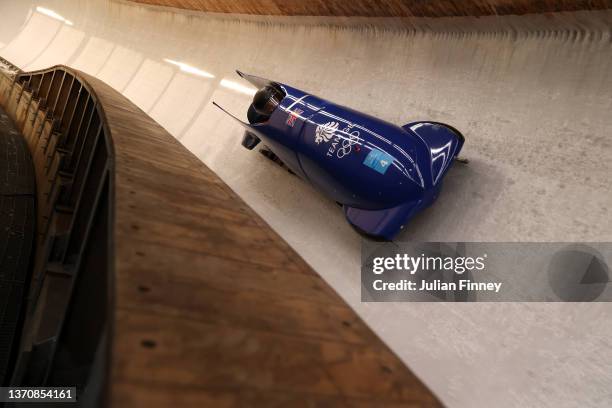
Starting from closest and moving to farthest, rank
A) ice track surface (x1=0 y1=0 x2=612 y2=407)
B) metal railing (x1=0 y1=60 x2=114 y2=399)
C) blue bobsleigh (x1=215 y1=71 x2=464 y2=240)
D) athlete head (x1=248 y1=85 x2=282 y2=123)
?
1. metal railing (x1=0 y1=60 x2=114 y2=399)
2. ice track surface (x1=0 y1=0 x2=612 y2=407)
3. blue bobsleigh (x1=215 y1=71 x2=464 y2=240)
4. athlete head (x1=248 y1=85 x2=282 y2=123)

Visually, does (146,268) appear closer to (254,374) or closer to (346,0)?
(254,374)

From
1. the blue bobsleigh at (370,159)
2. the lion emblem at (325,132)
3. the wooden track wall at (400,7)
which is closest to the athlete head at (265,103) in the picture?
the blue bobsleigh at (370,159)

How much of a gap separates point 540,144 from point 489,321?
3.70 feet

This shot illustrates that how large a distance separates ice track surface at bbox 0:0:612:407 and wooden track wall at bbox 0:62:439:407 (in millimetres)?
1205

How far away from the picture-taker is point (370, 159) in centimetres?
288

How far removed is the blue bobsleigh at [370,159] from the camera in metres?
2.81

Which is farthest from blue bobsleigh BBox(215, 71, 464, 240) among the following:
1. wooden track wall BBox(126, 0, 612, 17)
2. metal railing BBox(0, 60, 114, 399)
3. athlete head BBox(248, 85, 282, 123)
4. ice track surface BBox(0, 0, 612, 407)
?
metal railing BBox(0, 60, 114, 399)

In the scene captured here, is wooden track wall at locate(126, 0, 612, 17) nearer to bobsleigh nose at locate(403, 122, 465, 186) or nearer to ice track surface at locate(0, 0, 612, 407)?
ice track surface at locate(0, 0, 612, 407)

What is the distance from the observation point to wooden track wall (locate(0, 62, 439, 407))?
889 millimetres

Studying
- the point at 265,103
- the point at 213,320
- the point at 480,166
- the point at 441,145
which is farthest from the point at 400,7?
the point at 213,320

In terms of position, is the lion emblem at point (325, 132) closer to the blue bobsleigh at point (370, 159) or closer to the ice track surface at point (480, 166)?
the blue bobsleigh at point (370, 159)

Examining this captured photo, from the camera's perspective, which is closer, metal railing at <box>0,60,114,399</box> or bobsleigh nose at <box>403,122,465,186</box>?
metal railing at <box>0,60,114,399</box>

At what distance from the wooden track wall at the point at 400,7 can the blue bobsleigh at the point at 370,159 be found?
93 cm

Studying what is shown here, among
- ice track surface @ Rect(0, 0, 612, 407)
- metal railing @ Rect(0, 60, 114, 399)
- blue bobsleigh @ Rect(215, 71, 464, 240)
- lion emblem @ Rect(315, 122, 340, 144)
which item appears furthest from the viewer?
lion emblem @ Rect(315, 122, 340, 144)
